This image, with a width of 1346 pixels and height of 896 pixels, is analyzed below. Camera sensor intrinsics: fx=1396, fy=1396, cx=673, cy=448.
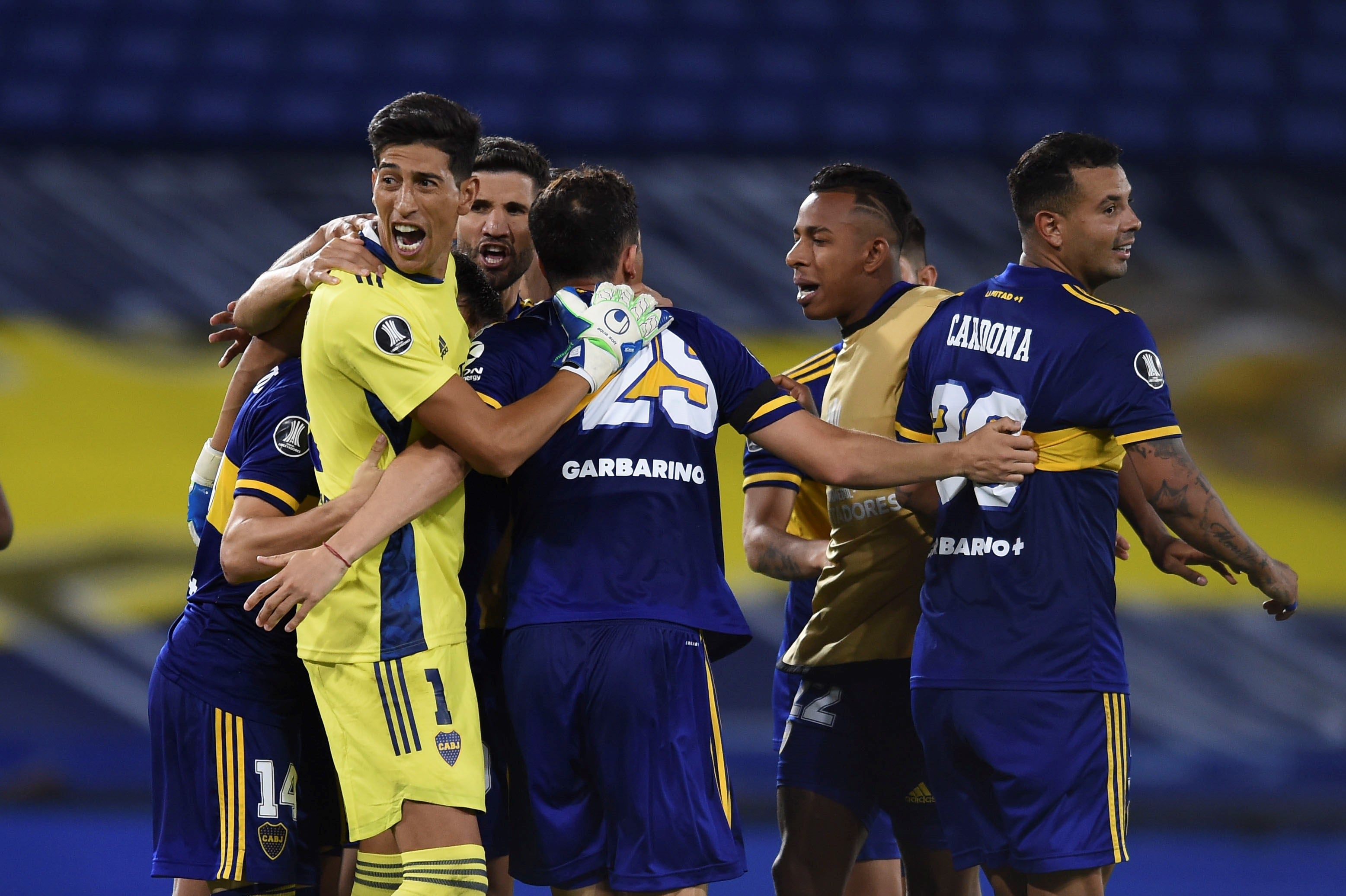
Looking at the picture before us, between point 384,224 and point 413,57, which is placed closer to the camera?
point 384,224

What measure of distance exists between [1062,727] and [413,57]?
8.18 m

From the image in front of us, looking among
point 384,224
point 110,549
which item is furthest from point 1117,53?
point 384,224

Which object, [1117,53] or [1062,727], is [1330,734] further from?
[1062,727]

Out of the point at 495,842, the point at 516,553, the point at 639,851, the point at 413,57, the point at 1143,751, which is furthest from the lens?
the point at 413,57

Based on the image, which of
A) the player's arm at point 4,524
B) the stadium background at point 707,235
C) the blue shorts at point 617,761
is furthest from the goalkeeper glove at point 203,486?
the stadium background at point 707,235

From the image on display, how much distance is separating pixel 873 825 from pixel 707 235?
559 centimetres

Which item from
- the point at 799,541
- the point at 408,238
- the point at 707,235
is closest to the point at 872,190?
the point at 799,541

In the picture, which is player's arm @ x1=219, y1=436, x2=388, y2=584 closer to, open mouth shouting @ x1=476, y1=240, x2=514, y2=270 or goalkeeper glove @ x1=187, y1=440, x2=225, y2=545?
goalkeeper glove @ x1=187, y1=440, x2=225, y2=545

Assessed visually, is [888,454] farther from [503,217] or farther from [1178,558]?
[503,217]

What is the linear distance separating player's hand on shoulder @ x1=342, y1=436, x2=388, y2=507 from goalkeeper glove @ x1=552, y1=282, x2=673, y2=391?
1.49 ft

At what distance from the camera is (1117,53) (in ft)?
33.6

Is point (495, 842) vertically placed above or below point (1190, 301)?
below

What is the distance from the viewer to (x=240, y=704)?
10.8 ft

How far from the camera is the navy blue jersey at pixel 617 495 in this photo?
315cm
